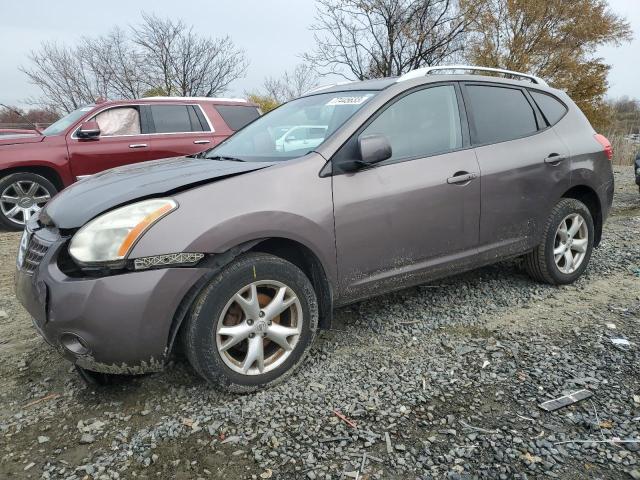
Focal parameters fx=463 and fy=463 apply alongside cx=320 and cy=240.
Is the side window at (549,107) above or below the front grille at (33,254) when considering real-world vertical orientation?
above

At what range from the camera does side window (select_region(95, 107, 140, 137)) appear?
22.5 ft

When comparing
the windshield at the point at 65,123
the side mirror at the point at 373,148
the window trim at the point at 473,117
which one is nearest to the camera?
the side mirror at the point at 373,148

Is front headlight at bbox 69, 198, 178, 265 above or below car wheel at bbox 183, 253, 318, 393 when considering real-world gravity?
above

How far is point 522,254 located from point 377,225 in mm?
1589

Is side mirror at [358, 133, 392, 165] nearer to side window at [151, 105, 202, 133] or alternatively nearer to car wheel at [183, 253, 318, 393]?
car wheel at [183, 253, 318, 393]

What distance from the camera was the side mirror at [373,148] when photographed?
2.60 metres

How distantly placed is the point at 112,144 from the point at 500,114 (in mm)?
5510

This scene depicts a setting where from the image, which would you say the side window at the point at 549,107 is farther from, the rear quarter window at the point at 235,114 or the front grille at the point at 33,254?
the rear quarter window at the point at 235,114

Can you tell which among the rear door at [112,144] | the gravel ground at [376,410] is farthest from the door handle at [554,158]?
the rear door at [112,144]

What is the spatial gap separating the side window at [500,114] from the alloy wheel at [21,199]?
5.88 m

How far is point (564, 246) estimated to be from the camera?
153 inches

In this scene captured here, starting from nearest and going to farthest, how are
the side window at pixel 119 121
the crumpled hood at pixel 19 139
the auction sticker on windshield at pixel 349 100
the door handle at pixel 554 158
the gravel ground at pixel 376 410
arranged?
the gravel ground at pixel 376 410
the auction sticker on windshield at pixel 349 100
the door handle at pixel 554 158
the crumpled hood at pixel 19 139
the side window at pixel 119 121

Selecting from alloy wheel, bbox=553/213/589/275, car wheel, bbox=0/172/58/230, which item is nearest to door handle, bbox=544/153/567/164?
alloy wheel, bbox=553/213/589/275

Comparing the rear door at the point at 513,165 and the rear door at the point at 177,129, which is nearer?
the rear door at the point at 513,165
